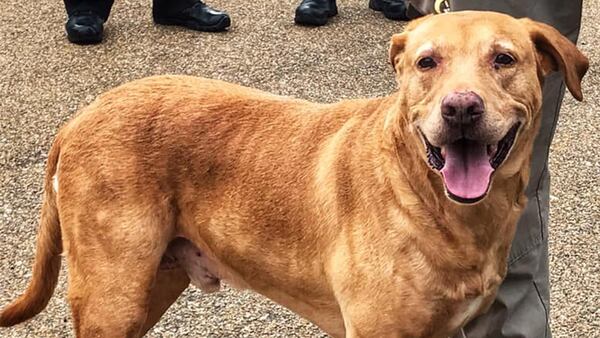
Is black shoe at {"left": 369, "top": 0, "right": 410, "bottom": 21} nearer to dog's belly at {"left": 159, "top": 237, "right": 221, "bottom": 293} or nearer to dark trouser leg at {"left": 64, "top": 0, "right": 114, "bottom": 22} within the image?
dark trouser leg at {"left": 64, "top": 0, "right": 114, "bottom": 22}

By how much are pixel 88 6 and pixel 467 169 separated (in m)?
4.67

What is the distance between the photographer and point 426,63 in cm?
251

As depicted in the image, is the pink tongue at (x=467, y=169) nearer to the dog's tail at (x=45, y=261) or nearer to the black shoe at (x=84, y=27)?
the dog's tail at (x=45, y=261)

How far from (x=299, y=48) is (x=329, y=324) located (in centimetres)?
382

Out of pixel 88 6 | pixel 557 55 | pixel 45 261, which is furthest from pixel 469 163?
pixel 88 6

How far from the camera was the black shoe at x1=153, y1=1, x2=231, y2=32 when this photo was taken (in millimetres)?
6805

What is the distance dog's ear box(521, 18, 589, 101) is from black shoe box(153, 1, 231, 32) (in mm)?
4422

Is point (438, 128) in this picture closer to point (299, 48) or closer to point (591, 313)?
point (591, 313)

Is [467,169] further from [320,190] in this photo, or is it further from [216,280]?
[216,280]

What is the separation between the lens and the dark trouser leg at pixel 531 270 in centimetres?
317

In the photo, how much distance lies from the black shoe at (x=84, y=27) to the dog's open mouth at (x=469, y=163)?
4520mm

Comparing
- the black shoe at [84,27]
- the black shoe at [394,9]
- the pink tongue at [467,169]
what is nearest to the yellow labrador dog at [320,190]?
the pink tongue at [467,169]

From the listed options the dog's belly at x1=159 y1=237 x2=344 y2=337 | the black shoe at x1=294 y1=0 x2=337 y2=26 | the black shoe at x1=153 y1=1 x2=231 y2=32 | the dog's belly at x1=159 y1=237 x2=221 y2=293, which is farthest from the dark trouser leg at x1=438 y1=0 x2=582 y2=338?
the black shoe at x1=153 y1=1 x2=231 y2=32

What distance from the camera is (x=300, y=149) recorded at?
294 centimetres
